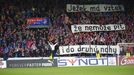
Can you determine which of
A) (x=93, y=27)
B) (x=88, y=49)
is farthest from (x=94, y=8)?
(x=88, y=49)

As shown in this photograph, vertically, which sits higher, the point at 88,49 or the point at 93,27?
the point at 93,27

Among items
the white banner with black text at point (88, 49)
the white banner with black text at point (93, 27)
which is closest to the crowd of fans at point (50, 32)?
the white banner with black text at point (93, 27)

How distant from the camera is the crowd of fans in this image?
2633 centimetres

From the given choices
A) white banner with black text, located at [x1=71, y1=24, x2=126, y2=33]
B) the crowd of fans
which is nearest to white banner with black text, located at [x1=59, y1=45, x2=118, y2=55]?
the crowd of fans

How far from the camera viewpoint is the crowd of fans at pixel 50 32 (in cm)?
2633

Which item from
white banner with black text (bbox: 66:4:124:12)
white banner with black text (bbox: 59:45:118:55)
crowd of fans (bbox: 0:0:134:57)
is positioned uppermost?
white banner with black text (bbox: 66:4:124:12)

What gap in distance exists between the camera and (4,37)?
87.8ft

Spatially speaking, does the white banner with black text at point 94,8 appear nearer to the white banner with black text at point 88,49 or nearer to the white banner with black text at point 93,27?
the white banner with black text at point 93,27

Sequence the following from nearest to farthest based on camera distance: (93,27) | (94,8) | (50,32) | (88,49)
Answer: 1. (88,49)
2. (50,32)
3. (93,27)
4. (94,8)

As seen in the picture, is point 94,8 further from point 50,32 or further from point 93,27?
point 50,32

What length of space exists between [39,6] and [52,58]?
5.91 meters

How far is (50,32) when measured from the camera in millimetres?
28047

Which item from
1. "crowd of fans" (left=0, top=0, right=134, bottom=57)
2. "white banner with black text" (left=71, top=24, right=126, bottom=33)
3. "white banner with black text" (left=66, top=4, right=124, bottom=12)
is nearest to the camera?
"crowd of fans" (left=0, top=0, right=134, bottom=57)

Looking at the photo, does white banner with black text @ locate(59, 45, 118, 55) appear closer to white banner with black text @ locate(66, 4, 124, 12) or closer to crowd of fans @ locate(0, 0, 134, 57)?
crowd of fans @ locate(0, 0, 134, 57)
